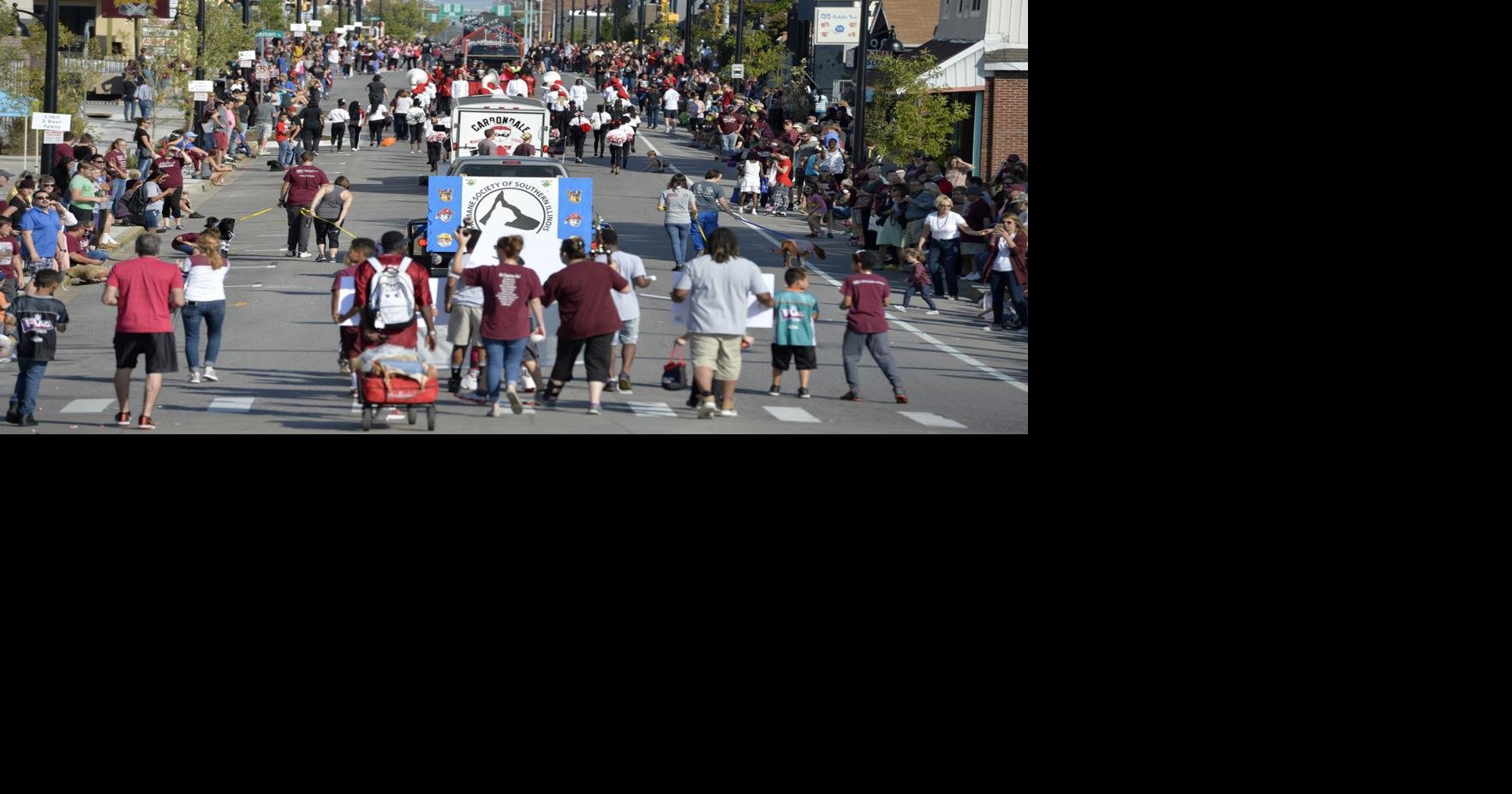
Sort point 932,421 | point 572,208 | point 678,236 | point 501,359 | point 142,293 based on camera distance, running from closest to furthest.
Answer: point 142,293
point 501,359
point 932,421
point 572,208
point 678,236

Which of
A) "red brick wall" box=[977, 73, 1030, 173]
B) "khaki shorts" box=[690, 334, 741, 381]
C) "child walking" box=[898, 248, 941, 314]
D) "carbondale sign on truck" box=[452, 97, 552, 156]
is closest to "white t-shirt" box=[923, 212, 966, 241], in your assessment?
"child walking" box=[898, 248, 941, 314]

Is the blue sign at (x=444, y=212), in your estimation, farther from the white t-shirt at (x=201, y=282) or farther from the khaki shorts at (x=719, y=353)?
the khaki shorts at (x=719, y=353)

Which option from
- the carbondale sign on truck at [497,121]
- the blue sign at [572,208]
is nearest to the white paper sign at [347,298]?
the blue sign at [572,208]

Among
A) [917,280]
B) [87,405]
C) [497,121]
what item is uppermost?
[497,121]

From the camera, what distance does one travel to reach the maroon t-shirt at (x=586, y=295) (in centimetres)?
1686

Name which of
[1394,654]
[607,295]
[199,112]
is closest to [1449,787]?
[1394,654]

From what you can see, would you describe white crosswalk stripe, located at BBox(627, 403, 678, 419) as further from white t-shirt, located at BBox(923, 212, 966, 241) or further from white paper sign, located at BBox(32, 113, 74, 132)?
white paper sign, located at BBox(32, 113, 74, 132)

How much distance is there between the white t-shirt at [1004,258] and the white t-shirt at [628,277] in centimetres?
658

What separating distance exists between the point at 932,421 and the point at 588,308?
3.29 metres

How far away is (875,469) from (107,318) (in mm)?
10459

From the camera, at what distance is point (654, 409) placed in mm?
17953

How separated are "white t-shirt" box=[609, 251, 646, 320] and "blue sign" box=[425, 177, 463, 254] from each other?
6.46 meters

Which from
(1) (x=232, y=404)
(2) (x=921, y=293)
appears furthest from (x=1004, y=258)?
(1) (x=232, y=404)

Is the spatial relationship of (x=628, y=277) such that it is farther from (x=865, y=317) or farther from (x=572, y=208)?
(x=572, y=208)
